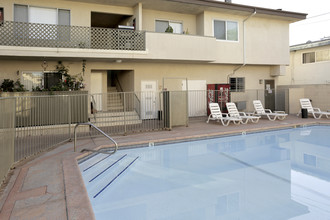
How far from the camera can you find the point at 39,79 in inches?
499

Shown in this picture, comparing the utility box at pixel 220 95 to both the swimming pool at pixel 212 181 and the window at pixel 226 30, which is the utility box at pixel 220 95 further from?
the swimming pool at pixel 212 181

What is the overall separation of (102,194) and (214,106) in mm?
9498

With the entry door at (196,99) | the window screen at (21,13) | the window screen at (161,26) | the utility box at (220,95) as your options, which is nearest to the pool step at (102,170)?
the window screen at (21,13)

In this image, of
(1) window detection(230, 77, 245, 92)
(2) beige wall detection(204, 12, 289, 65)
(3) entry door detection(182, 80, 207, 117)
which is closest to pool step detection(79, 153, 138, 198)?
(3) entry door detection(182, 80, 207, 117)

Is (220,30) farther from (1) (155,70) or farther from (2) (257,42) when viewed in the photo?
(1) (155,70)

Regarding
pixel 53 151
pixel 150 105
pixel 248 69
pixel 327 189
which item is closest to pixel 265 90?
pixel 248 69

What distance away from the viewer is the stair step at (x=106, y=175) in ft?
18.5

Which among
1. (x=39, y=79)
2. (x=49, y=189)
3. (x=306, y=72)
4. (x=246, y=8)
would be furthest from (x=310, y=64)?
(x=49, y=189)

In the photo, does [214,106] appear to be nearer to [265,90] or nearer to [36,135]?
[265,90]

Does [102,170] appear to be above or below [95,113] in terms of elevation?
below

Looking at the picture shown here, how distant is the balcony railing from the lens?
36.6 feet

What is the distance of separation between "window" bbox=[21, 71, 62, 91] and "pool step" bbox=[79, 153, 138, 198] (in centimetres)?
661

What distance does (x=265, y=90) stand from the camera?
18.1m

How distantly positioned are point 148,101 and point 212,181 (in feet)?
30.9
